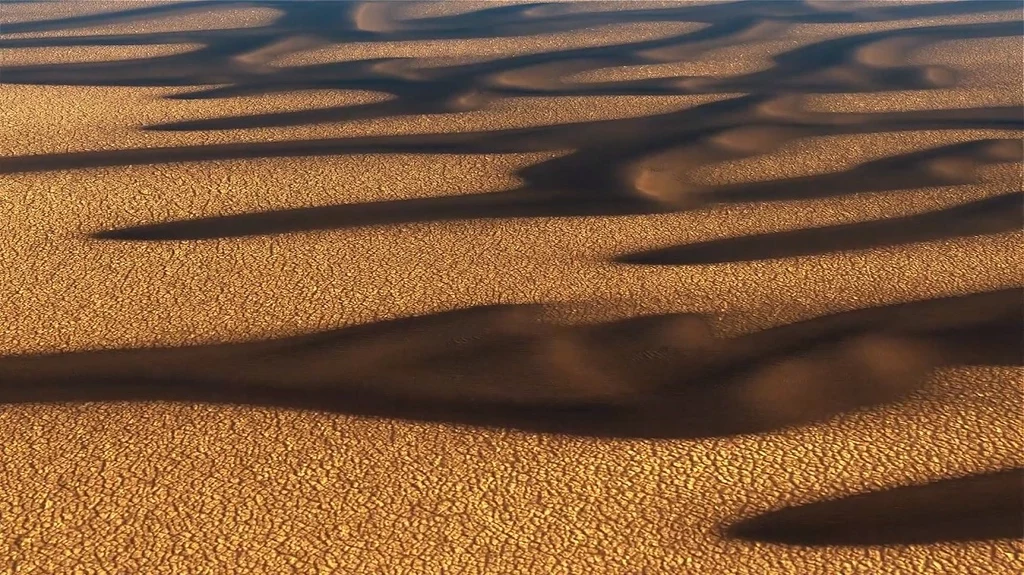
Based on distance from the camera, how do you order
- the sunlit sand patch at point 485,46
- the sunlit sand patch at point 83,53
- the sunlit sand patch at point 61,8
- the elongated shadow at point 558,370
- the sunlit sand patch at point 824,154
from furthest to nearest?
the sunlit sand patch at point 61,8 → the sunlit sand patch at point 485,46 → the sunlit sand patch at point 83,53 → the sunlit sand patch at point 824,154 → the elongated shadow at point 558,370

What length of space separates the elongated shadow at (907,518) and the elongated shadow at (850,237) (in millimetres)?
1098

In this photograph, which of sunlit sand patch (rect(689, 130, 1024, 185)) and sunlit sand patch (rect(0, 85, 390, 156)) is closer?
sunlit sand patch (rect(689, 130, 1024, 185))

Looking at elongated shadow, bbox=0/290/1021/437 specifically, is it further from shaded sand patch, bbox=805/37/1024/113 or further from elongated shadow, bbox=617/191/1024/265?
shaded sand patch, bbox=805/37/1024/113

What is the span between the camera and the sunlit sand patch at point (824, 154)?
3477mm

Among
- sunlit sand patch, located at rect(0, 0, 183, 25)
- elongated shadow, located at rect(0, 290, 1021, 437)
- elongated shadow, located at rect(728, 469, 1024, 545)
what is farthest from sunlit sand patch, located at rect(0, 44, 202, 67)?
elongated shadow, located at rect(728, 469, 1024, 545)

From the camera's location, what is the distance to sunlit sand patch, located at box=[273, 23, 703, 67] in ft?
18.9

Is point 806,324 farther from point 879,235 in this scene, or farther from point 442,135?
point 442,135

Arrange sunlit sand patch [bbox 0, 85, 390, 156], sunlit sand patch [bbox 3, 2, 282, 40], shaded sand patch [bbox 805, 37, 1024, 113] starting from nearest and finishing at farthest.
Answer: sunlit sand patch [bbox 0, 85, 390, 156], shaded sand patch [bbox 805, 37, 1024, 113], sunlit sand patch [bbox 3, 2, 282, 40]

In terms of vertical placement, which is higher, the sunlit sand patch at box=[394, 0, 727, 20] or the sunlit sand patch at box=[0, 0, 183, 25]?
the sunlit sand patch at box=[0, 0, 183, 25]

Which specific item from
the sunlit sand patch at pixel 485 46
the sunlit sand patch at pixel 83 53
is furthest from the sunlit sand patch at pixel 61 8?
the sunlit sand patch at pixel 485 46

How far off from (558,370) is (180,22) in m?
5.80

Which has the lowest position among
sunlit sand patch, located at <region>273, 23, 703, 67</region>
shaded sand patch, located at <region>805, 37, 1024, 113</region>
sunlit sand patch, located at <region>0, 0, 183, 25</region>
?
shaded sand patch, located at <region>805, 37, 1024, 113</region>

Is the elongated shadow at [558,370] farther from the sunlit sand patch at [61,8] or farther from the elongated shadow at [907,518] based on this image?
the sunlit sand patch at [61,8]

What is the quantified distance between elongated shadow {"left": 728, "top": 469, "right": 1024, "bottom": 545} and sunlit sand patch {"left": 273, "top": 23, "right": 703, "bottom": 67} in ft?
14.3
